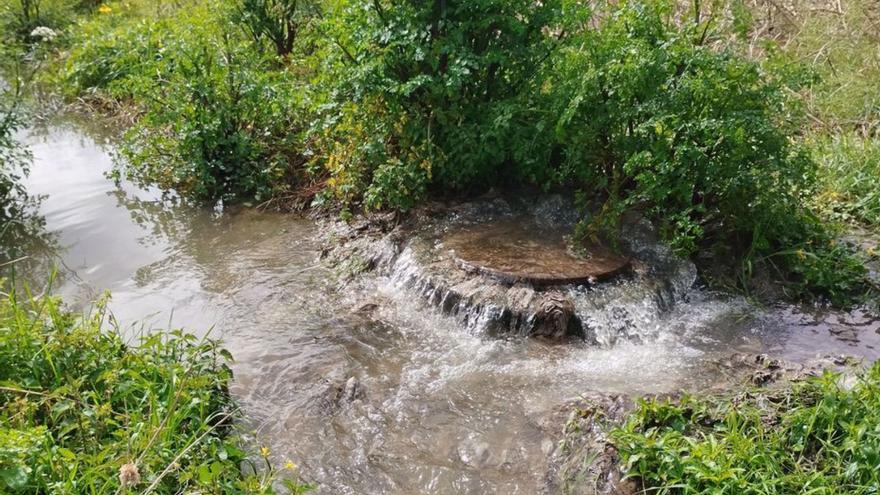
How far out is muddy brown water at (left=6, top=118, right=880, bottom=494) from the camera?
12.5 ft

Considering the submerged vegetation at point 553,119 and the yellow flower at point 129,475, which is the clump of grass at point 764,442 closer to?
the submerged vegetation at point 553,119

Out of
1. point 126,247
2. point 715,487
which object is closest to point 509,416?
point 715,487

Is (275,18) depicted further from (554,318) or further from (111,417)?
(111,417)

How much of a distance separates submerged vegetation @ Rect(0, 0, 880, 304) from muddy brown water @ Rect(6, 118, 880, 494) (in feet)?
2.15

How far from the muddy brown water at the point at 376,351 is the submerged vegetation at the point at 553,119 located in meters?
0.66

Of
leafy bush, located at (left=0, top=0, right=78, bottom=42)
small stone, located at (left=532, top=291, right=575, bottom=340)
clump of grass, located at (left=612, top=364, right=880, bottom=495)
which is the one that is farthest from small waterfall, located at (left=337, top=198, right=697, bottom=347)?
leafy bush, located at (left=0, top=0, right=78, bottom=42)

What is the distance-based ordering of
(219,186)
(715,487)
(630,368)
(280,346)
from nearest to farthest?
1. (715,487)
2. (630,368)
3. (280,346)
4. (219,186)

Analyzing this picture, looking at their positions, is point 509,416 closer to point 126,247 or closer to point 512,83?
point 512,83

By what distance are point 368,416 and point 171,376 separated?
3.66 feet

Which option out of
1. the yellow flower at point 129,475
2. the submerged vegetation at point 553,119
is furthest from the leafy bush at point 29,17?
the yellow flower at point 129,475

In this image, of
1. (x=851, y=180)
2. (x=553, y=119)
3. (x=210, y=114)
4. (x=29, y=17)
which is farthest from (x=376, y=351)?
(x=29, y=17)

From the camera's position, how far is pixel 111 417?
339 cm

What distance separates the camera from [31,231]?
6766 mm

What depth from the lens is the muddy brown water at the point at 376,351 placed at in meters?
3.80
